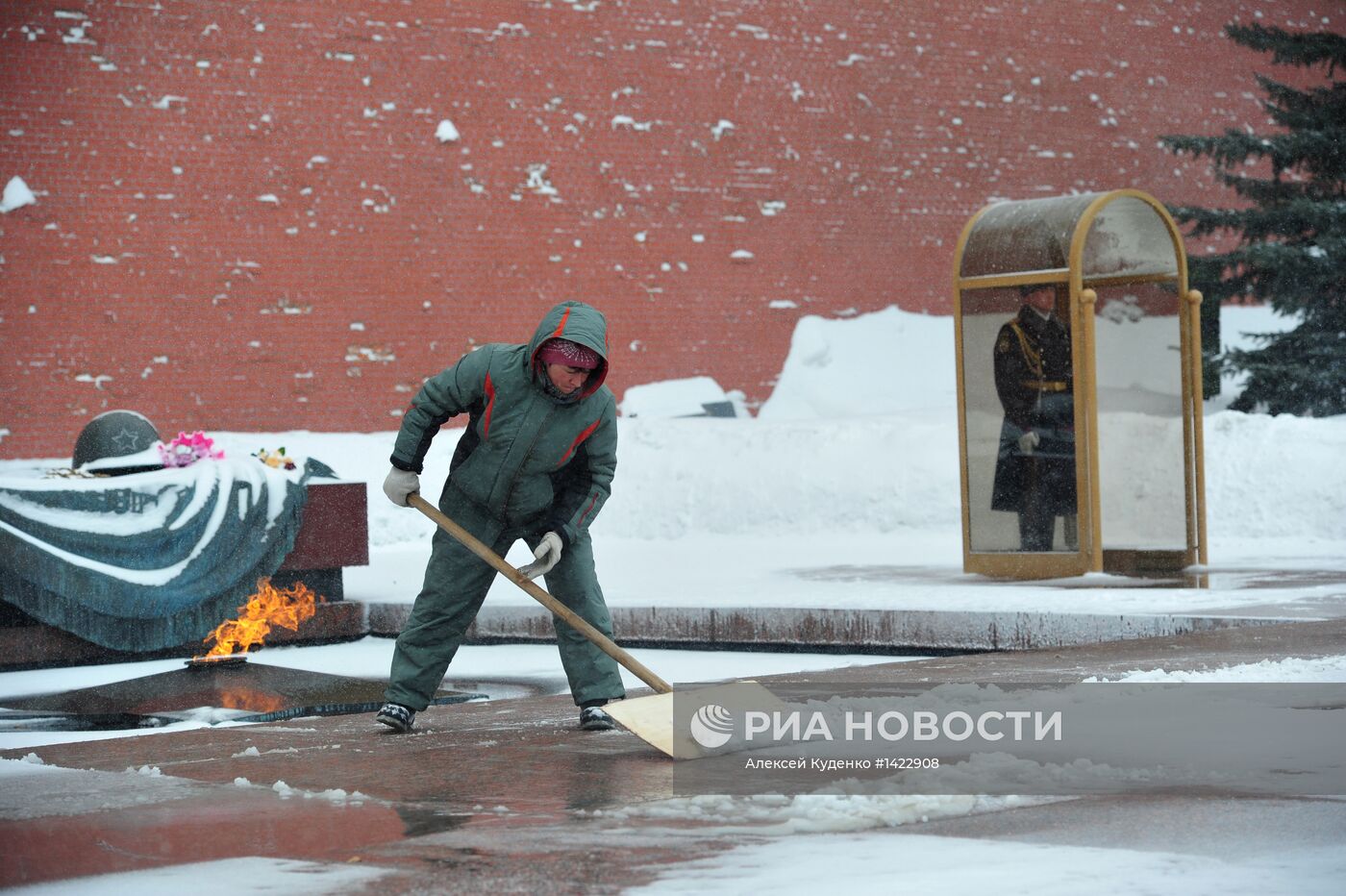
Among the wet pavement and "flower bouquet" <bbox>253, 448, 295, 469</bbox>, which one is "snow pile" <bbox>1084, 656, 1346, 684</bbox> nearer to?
the wet pavement

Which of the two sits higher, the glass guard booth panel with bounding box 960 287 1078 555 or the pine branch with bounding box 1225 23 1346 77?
the pine branch with bounding box 1225 23 1346 77

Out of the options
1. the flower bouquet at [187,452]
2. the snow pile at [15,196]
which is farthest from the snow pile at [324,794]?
the snow pile at [15,196]

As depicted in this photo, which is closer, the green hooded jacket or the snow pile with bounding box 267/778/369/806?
the snow pile with bounding box 267/778/369/806

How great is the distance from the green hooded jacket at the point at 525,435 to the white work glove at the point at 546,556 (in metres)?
0.04

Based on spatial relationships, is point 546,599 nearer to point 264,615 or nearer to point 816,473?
point 264,615

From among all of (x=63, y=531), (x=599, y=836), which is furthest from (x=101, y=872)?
(x=63, y=531)

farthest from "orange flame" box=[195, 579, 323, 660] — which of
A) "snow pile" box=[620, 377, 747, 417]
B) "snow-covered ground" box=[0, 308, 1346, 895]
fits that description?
"snow pile" box=[620, 377, 747, 417]

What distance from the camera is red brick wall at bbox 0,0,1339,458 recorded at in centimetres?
1413

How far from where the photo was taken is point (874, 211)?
57.5 feet

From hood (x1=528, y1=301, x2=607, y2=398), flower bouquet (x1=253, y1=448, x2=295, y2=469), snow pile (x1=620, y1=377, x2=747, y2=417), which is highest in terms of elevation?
snow pile (x1=620, y1=377, x2=747, y2=417)

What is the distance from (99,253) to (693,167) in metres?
5.48

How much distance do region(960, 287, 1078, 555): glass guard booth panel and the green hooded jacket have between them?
16.1ft

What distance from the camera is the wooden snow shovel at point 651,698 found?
4.35 m

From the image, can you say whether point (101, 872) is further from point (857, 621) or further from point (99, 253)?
point (99, 253)
